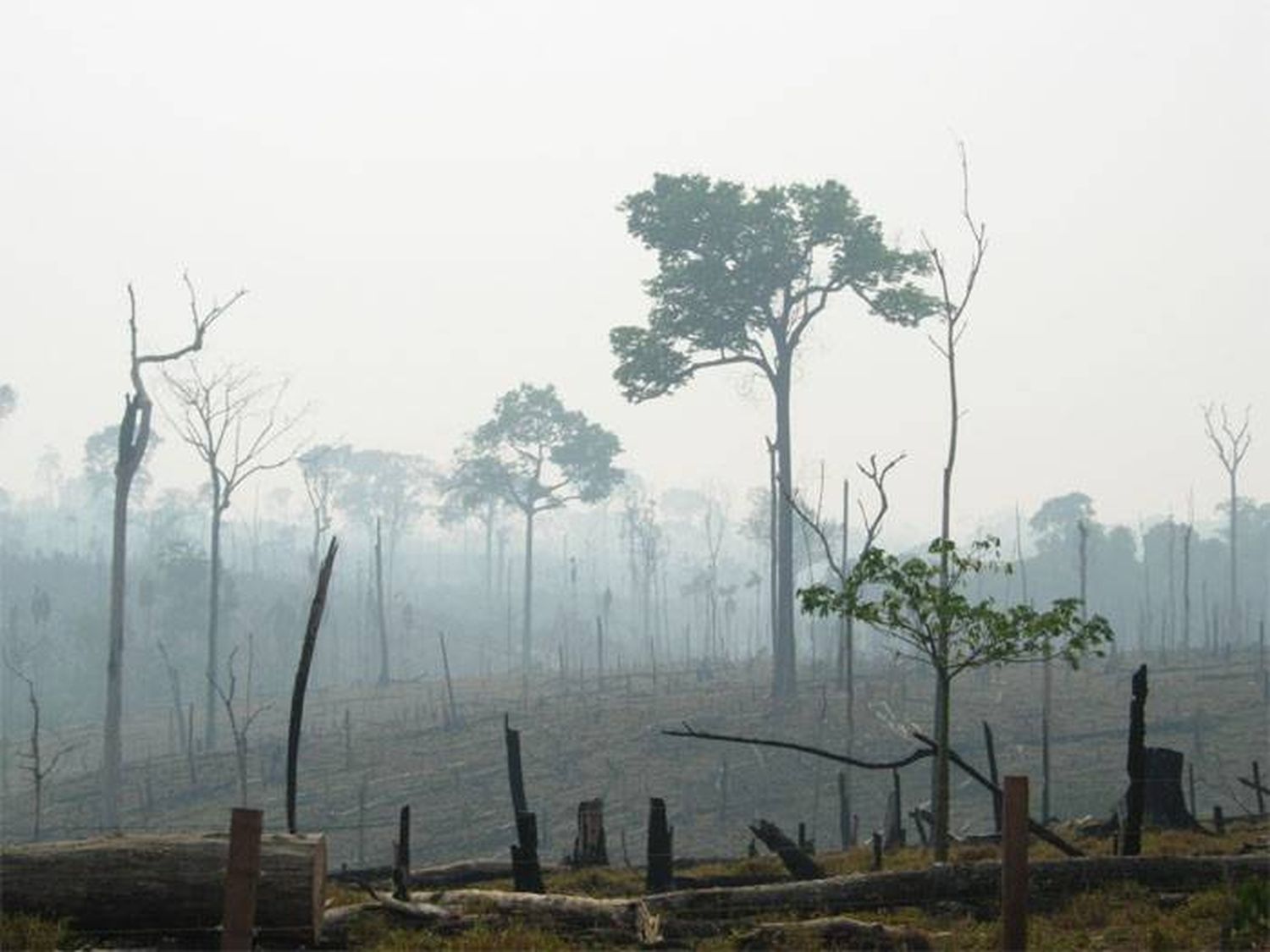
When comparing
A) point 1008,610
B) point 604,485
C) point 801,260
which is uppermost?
point 801,260

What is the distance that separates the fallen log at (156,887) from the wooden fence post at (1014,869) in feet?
17.3

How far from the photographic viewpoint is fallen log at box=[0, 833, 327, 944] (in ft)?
37.5

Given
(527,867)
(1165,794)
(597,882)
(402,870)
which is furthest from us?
(1165,794)

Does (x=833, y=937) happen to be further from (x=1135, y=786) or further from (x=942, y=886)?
(x=1135, y=786)

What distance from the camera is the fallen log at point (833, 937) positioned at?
11906mm

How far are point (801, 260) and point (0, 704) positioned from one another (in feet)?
146

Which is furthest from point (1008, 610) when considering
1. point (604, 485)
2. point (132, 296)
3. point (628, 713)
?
point (604, 485)

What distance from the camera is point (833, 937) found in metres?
12.1

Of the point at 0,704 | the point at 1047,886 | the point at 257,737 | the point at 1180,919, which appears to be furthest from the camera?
the point at 0,704

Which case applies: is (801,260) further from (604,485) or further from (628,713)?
(604,485)

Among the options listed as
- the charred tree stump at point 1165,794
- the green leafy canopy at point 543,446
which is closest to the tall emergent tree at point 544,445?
the green leafy canopy at point 543,446

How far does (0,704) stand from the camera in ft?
222

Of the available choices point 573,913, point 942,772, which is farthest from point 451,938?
point 942,772

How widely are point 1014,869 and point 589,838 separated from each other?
34.2 ft
